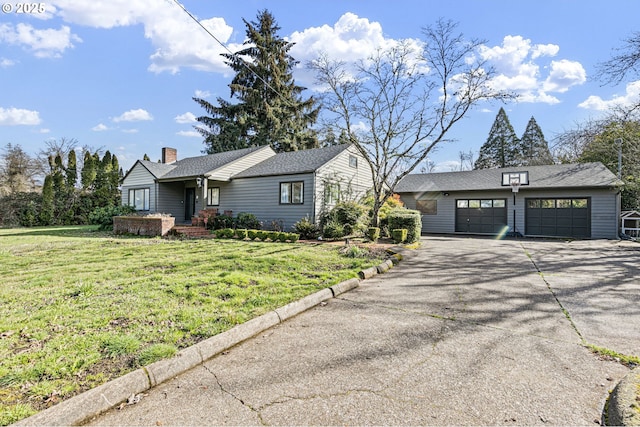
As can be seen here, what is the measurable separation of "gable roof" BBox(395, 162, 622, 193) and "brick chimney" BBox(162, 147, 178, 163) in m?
16.4

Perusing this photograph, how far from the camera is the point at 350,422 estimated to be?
1.99 metres

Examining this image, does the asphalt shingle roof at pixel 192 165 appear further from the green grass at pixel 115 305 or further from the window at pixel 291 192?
the green grass at pixel 115 305

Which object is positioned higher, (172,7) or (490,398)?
(172,7)

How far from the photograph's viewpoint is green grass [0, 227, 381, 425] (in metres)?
2.48

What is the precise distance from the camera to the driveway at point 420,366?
2.09 meters

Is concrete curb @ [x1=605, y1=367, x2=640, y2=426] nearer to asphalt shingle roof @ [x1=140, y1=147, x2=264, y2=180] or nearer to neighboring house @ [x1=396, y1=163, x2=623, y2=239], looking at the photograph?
neighboring house @ [x1=396, y1=163, x2=623, y2=239]

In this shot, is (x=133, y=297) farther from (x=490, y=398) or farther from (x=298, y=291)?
(x=490, y=398)

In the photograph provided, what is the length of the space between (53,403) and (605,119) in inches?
602

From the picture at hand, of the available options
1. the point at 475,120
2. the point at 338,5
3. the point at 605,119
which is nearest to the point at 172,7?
the point at 338,5

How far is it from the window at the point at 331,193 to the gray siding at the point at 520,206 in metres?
6.27

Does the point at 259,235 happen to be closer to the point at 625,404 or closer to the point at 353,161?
the point at 353,161

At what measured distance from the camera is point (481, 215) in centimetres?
1755

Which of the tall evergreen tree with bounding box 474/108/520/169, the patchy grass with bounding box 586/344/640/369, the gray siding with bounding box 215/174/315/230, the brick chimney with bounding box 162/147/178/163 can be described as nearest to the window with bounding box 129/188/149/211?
the brick chimney with bounding box 162/147/178/163

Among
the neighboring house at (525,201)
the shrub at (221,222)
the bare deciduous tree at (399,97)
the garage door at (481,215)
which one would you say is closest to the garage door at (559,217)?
the neighboring house at (525,201)
